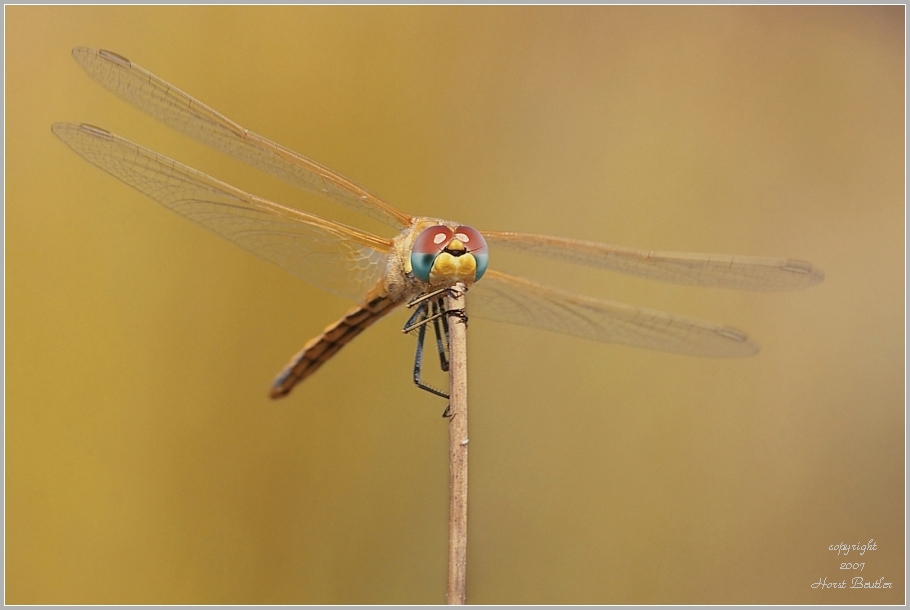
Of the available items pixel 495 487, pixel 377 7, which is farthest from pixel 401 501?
pixel 377 7

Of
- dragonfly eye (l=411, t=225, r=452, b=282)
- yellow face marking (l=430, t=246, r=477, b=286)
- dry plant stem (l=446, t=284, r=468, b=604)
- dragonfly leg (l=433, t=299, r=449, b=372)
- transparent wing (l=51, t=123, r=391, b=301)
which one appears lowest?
dry plant stem (l=446, t=284, r=468, b=604)

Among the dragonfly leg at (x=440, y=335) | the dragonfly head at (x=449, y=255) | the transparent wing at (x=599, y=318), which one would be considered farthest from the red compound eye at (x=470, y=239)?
the transparent wing at (x=599, y=318)

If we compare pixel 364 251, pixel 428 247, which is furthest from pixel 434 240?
pixel 364 251

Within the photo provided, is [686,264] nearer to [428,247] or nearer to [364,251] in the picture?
[428,247]

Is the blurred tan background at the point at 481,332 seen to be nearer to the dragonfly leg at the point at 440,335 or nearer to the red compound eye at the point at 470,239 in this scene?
the dragonfly leg at the point at 440,335

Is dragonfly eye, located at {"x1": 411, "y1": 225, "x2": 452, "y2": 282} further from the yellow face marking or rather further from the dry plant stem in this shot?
the dry plant stem

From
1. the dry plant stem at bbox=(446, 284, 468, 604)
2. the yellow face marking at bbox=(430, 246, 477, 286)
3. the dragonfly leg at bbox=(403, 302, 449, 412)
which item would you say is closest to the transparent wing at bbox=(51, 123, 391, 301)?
the dragonfly leg at bbox=(403, 302, 449, 412)
